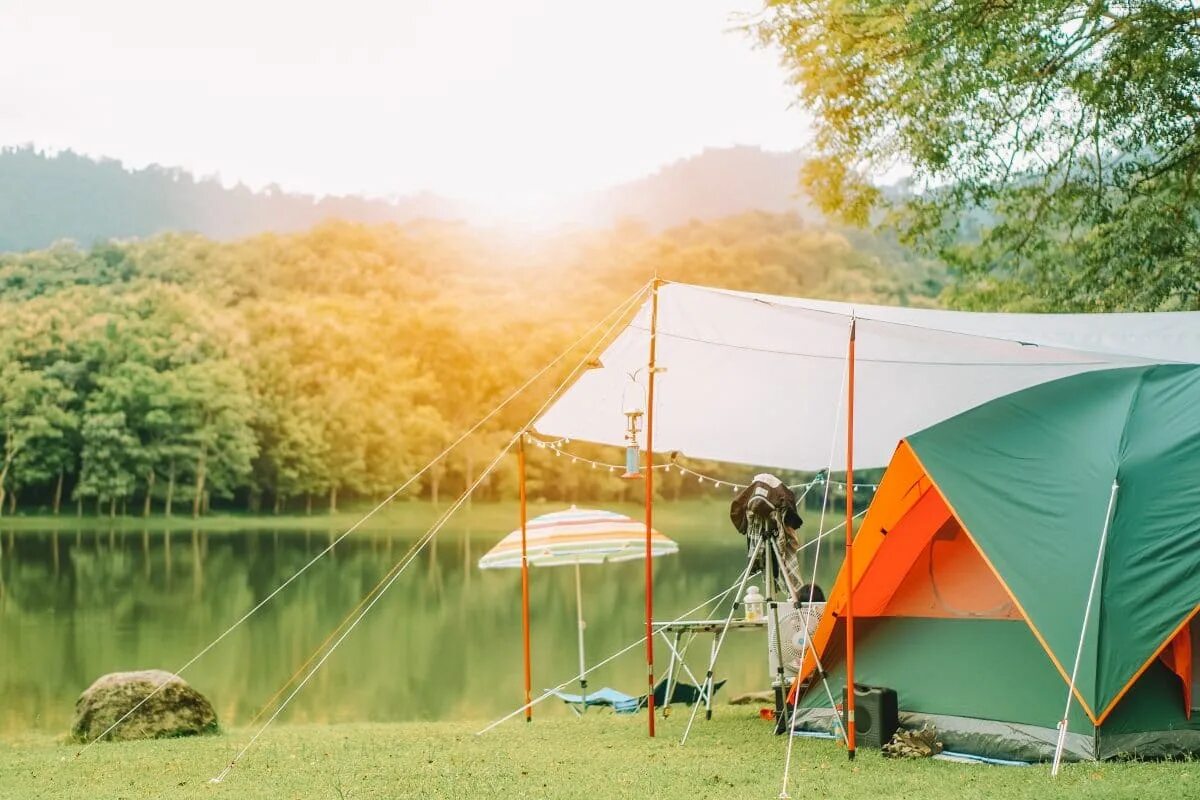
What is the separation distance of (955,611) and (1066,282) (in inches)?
240

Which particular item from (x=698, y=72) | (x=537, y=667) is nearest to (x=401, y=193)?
(x=698, y=72)

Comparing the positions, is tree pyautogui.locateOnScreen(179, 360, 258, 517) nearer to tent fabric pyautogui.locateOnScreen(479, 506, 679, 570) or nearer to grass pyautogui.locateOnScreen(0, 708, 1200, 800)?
tent fabric pyautogui.locateOnScreen(479, 506, 679, 570)

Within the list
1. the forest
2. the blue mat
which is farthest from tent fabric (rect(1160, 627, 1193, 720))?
the forest

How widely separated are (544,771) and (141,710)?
9.63ft

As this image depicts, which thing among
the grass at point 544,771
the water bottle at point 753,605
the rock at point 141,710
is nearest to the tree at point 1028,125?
the water bottle at point 753,605

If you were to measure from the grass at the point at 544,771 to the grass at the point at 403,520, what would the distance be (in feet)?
98.3

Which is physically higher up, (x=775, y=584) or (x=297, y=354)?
(x=775, y=584)

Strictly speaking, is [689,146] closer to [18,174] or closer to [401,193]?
[401,193]

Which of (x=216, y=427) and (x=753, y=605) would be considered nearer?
(x=753, y=605)

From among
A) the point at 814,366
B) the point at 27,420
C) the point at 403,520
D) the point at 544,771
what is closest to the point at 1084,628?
the point at 544,771

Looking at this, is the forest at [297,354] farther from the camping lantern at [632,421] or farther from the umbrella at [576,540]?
the camping lantern at [632,421]

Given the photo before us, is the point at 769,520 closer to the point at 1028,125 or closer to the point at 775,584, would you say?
the point at 775,584

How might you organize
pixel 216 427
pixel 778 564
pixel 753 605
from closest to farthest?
pixel 778 564
pixel 753 605
pixel 216 427

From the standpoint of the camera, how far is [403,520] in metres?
40.6
